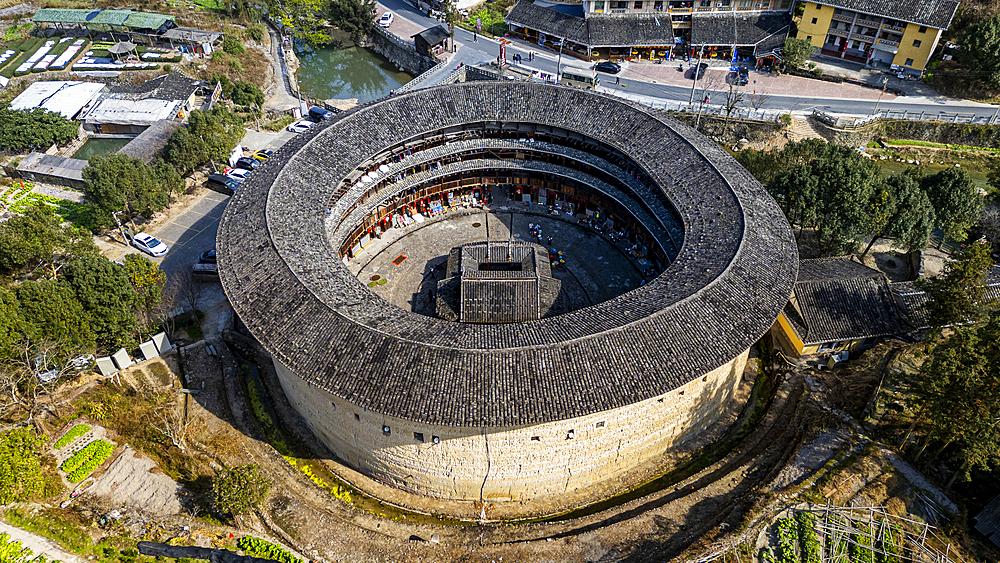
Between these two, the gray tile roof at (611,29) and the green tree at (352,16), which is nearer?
the gray tile roof at (611,29)

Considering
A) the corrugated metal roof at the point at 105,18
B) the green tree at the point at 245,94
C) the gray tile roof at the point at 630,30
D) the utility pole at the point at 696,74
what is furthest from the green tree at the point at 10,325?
the gray tile roof at the point at 630,30

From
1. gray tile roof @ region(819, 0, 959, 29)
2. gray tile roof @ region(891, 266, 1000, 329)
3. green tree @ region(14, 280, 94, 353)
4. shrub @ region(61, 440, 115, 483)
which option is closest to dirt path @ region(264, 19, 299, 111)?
green tree @ region(14, 280, 94, 353)

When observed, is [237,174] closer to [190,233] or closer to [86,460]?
[190,233]

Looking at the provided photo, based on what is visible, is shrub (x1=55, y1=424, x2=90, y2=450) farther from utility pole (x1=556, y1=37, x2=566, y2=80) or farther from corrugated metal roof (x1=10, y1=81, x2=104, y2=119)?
utility pole (x1=556, y1=37, x2=566, y2=80)

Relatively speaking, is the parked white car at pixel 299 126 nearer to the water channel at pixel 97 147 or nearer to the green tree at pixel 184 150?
the green tree at pixel 184 150

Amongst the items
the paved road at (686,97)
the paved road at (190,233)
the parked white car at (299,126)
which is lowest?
the paved road at (190,233)
